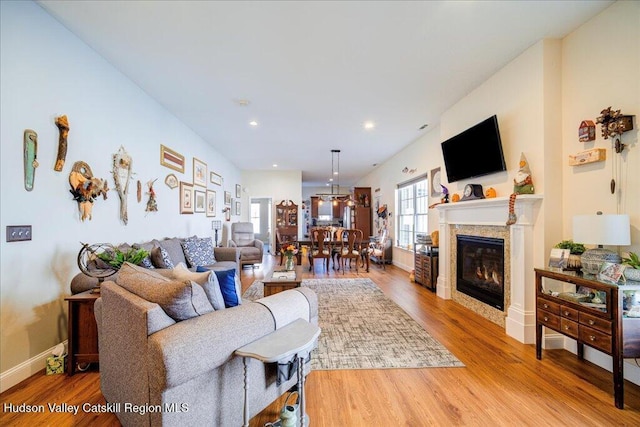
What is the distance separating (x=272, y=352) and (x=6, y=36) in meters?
2.88

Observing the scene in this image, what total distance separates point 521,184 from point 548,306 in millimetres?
1176

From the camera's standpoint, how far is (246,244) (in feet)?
24.0

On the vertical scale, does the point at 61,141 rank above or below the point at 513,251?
above

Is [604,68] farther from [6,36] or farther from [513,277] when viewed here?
[6,36]

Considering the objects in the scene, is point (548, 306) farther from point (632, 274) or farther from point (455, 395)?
point (455, 395)

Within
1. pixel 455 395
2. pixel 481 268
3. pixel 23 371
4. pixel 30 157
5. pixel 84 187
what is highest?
pixel 30 157

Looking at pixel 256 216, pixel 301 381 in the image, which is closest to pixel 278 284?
pixel 301 381

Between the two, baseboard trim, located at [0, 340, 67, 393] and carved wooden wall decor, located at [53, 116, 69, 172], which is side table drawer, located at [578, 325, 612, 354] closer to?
baseboard trim, located at [0, 340, 67, 393]

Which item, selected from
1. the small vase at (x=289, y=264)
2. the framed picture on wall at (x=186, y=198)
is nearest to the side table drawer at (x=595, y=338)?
the small vase at (x=289, y=264)

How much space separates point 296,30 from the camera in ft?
8.00

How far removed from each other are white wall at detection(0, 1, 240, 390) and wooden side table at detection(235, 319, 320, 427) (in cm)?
200

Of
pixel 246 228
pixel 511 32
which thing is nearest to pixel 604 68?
pixel 511 32

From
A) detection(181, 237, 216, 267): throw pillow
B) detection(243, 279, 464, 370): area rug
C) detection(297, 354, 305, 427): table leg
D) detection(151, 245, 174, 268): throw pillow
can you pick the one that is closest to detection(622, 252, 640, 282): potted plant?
detection(243, 279, 464, 370): area rug

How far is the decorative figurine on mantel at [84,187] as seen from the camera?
256cm
